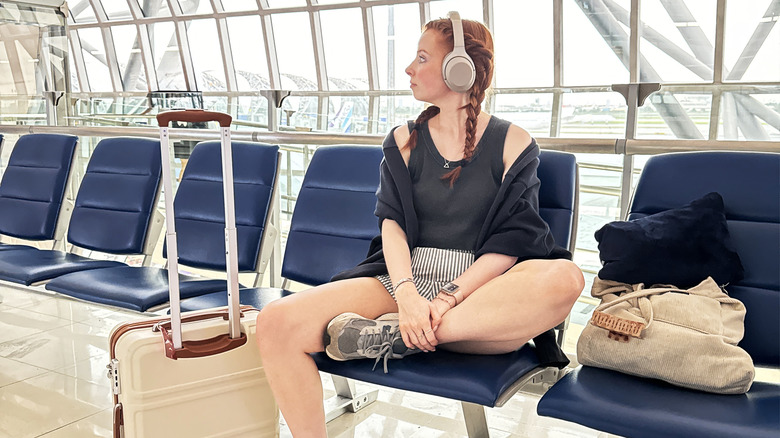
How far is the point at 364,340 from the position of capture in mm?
1489

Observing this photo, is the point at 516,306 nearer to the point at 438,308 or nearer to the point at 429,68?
the point at 438,308

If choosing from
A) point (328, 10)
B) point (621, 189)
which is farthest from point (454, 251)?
point (328, 10)

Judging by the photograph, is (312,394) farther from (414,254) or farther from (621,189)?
(621,189)

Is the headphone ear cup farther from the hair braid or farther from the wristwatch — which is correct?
the wristwatch

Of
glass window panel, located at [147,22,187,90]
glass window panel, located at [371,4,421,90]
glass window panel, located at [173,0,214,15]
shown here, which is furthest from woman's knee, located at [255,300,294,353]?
glass window panel, located at [147,22,187,90]

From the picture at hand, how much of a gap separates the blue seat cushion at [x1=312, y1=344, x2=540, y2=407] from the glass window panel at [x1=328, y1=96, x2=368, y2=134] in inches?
371

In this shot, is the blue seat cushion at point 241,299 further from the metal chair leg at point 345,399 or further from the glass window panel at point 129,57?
the glass window panel at point 129,57

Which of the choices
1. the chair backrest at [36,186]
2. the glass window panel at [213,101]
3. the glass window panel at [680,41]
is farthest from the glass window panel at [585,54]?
the chair backrest at [36,186]

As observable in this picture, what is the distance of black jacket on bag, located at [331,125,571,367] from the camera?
5.38 feet

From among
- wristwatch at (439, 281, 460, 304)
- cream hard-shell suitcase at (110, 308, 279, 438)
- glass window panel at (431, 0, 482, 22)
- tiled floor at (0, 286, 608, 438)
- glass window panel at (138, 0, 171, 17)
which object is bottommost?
tiled floor at (0, 286, 608, 438)

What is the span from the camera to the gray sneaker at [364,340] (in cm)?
149

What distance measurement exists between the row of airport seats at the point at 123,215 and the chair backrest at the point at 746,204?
1319mm

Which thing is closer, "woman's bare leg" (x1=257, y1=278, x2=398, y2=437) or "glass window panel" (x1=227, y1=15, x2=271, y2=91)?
"woman's bare leg" (x1=257, y1=278, x2=398, y2=437)

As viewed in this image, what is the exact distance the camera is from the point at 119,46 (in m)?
14.1
